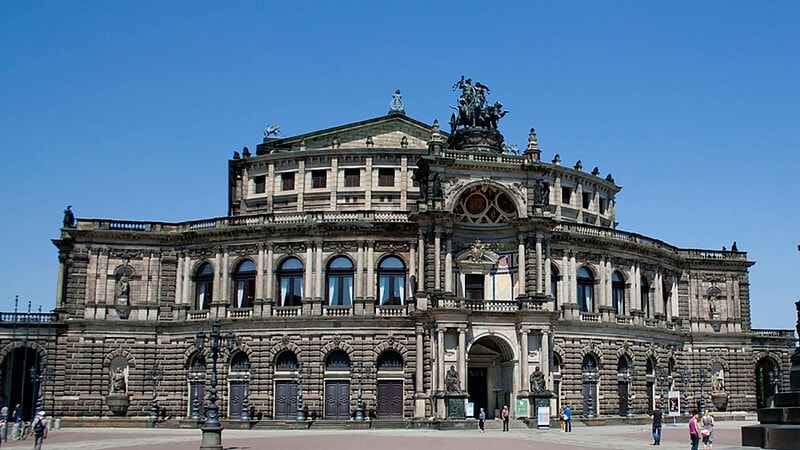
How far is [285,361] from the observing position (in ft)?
212

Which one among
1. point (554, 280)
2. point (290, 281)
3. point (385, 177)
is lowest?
point (290, 281)

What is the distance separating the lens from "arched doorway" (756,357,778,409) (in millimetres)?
82062

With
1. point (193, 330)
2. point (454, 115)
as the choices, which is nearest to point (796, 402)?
point (454, 115)

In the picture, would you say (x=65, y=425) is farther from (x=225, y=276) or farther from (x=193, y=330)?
(x=225, y=276)

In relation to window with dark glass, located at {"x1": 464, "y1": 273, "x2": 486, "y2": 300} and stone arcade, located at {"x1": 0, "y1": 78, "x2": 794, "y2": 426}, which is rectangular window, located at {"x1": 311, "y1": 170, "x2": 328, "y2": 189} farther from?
window with dark glass, located at {"x1": 464, "y1": 273, "x2": 486, "y2": 300}

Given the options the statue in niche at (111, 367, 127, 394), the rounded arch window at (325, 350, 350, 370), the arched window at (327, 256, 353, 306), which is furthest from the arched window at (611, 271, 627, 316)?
the statue in niche at (111, 367, 127, 394)

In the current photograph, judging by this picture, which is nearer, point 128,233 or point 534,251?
point 534,251

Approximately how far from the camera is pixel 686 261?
255ft

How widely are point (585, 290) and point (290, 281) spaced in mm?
21302

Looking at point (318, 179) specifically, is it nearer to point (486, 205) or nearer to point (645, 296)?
point (486, 205)

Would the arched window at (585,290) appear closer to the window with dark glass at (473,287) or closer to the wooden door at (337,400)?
the window with dark glass at (473,287)

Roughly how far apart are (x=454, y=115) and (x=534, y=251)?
11.9 meters

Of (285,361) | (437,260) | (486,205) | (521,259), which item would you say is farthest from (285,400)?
(486,205)

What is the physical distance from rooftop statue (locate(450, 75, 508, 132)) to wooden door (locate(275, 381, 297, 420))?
21440 mm
